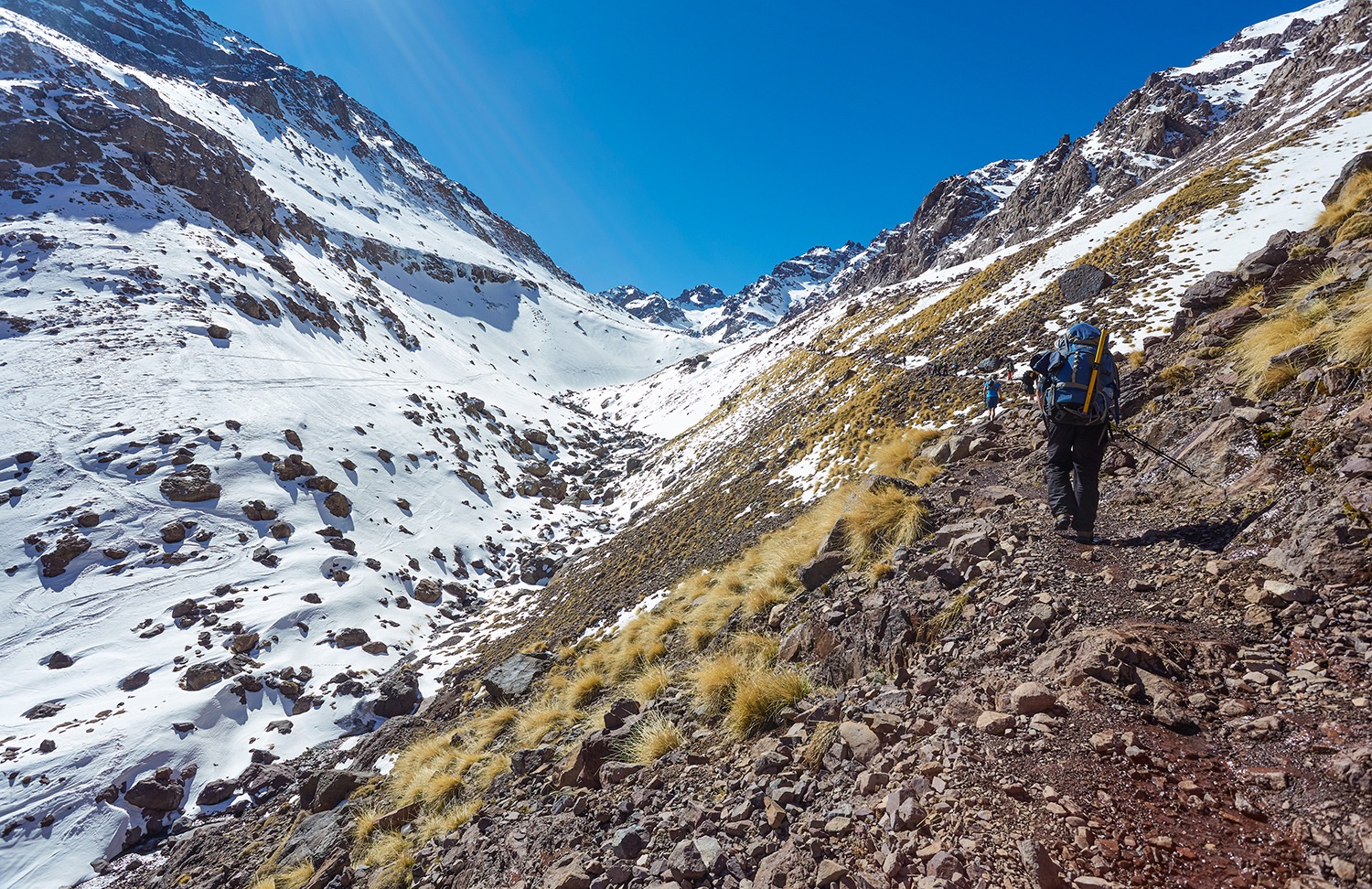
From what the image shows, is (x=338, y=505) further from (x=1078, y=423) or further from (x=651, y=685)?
(x=1078, y=423)

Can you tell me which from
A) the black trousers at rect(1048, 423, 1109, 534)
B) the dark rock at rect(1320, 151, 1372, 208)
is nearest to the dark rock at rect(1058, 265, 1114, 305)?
the dark rock at rect(1320, 151, 1372, 208)

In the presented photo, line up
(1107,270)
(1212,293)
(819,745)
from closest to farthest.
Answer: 1. (819,745)
2. (1212,293)
3. (1107,270)

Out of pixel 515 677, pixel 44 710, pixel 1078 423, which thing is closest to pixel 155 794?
pixel 44 710

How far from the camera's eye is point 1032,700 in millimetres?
3164

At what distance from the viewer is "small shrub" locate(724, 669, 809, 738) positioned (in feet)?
15.2

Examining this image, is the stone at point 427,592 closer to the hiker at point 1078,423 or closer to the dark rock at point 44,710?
the dark rock at point 44,710

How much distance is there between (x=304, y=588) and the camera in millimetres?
17719

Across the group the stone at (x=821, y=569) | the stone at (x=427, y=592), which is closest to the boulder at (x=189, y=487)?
the stone at (x=427, y=592)

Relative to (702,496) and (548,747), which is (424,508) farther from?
(548,747)

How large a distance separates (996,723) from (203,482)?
1050 inches

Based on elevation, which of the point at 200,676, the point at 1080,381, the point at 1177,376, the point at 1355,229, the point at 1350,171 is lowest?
the point at 1177,376

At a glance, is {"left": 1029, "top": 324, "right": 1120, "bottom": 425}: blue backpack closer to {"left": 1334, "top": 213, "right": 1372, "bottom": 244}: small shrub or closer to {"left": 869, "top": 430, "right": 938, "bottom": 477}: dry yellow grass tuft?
{"left": 869, "top": 430, "right": 938, "bottom": 477}: dry yellow grass tuft

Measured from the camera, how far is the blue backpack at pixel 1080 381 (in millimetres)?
5340

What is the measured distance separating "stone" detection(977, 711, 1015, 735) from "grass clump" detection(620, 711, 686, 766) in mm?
2835
